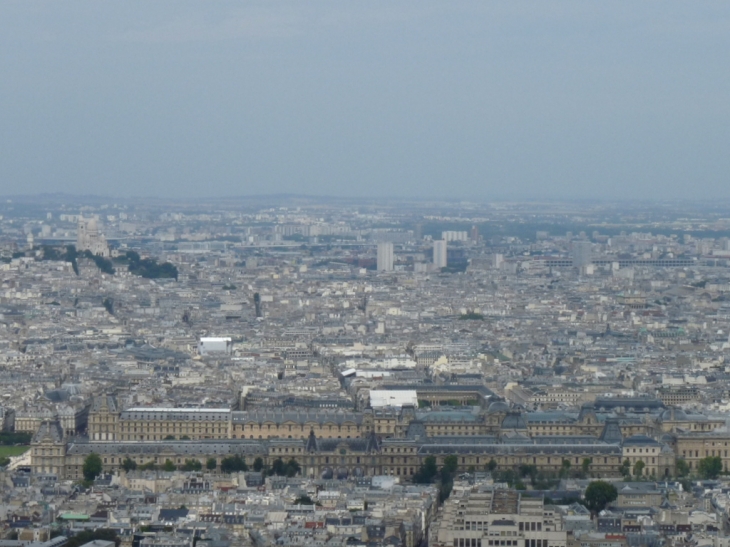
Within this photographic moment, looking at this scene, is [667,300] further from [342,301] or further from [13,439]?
[13,439]

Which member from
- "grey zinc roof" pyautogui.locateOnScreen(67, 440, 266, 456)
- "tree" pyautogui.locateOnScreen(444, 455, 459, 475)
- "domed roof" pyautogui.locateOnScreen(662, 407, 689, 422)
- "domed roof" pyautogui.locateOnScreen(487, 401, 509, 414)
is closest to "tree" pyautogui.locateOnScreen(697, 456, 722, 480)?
"domed roof" pyautogui.locateOnScreen(662, 407, 689, 422)

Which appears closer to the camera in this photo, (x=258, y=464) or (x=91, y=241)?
(x=258, y=464)

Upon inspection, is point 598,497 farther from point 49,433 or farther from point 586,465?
point 49,433

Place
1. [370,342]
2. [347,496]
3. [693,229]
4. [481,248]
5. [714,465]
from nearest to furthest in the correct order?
[347,496] → [714,465] → [370,342] → [481,248] → [693,229]

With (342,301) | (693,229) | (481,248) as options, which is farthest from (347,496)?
(693,229)

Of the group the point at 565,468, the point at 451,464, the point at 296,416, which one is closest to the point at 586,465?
the point at 565,468

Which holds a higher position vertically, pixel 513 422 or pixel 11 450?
pixel 513 422
